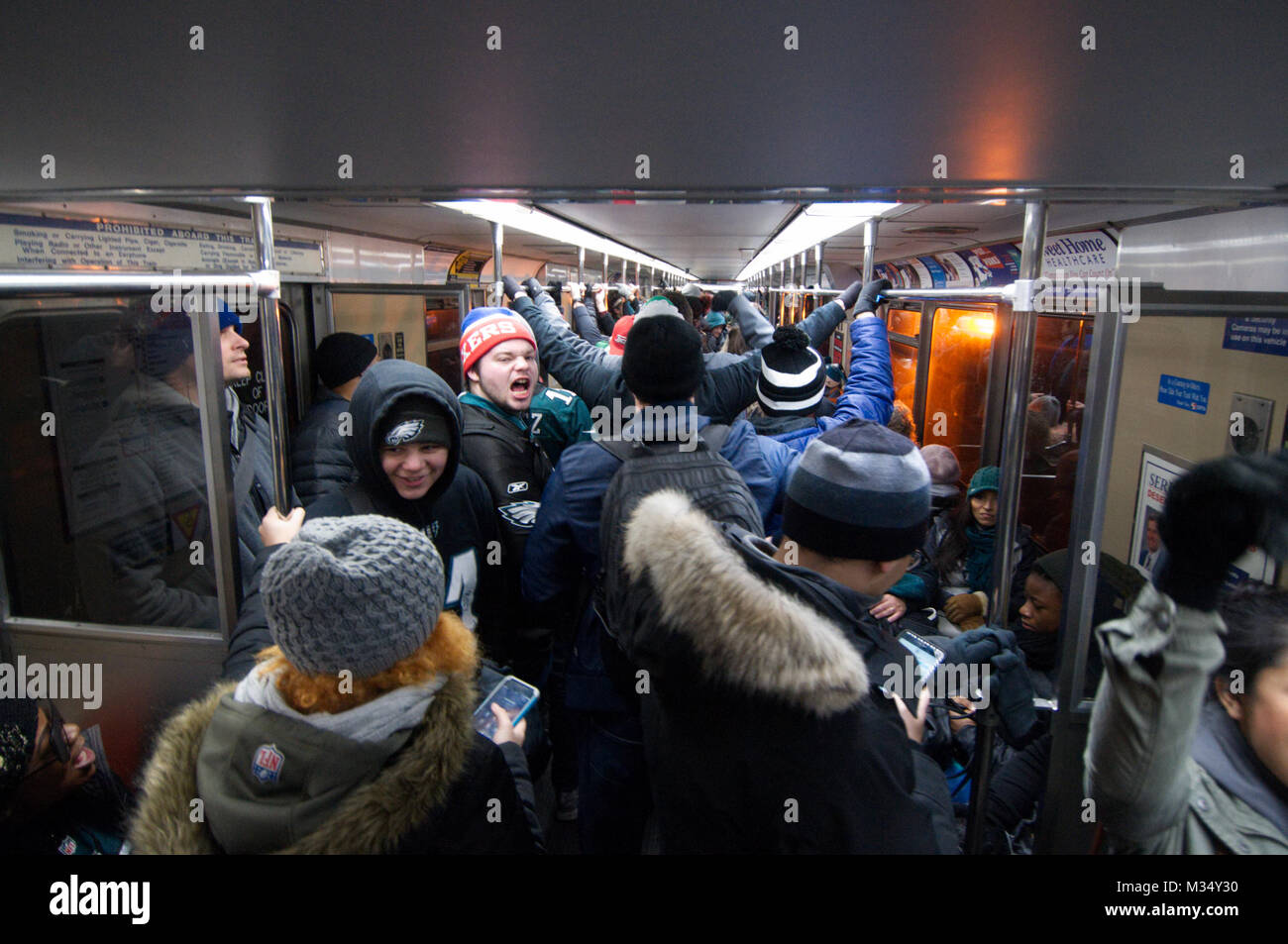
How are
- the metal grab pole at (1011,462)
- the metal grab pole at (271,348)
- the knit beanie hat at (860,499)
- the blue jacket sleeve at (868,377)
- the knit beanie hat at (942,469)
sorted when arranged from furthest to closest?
the knit beanie hat at (942,469), the blue jacket sleeve at (868,377), the metal grab pole at (271,348), the metal grab pole at (1011,462), the knit beanie hat at (860,499)

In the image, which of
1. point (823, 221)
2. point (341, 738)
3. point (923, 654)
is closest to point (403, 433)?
point (341, 738)

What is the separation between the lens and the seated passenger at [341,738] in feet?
3.22

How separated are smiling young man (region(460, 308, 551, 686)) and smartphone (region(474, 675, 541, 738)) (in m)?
0.76

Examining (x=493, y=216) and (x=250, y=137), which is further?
(x=493, y=216)

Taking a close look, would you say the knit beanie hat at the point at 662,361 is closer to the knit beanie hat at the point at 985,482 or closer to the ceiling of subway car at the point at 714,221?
the ceiling of subway car at the point at 714,221

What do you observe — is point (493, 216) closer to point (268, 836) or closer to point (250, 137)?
point (250, 137)

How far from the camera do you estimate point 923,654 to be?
168 cm

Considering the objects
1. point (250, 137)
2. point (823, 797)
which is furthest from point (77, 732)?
point (823, 797)

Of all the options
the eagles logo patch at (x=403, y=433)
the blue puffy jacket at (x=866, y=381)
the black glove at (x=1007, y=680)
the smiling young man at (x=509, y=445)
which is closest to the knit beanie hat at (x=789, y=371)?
the blue puffy jacket at (x=866, y=381)

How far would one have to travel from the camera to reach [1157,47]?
3.32 ft

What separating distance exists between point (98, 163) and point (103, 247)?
1637 mm

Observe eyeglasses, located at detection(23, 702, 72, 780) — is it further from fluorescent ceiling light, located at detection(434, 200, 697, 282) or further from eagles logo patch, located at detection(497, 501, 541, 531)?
fluorescent ceiling light, located at detection(434, 200, 697, 282)

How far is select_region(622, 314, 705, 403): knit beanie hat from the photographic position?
1.94 metres

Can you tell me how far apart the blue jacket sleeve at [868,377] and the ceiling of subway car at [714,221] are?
645 mm
